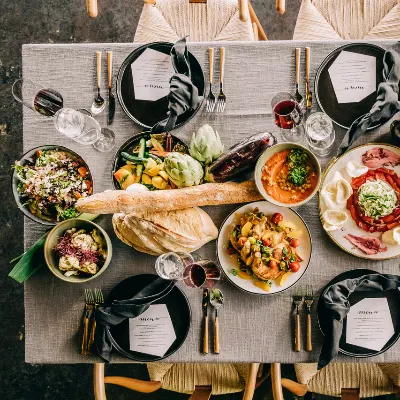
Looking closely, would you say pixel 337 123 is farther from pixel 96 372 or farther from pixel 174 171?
pixel 96 372

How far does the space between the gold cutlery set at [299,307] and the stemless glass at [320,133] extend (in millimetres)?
570

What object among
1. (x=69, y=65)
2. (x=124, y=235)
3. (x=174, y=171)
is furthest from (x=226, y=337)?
(x=69, y=65)

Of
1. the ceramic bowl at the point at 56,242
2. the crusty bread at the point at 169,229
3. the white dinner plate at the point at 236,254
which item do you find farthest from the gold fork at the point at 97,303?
the white dinner plate at the point at 236,254

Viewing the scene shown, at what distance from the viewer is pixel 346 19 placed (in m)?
2.34

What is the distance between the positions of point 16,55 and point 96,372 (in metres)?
2.12

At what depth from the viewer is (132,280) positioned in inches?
78.2

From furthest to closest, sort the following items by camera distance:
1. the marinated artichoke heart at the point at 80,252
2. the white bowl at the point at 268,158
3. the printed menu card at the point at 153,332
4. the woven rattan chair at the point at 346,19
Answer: the woven rattan chair at the point at 346,19, the printed menu card at the point at 153,332, the marinated artichoke heart at the point at 80,252, the white bowl at the point at 268,158

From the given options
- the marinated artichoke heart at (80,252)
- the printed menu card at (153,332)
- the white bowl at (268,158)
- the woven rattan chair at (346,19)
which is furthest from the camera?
the woven rattan chair at (346,19)

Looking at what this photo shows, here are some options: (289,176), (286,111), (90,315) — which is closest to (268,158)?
(289,176)

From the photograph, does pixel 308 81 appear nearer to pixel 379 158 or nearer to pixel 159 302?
pixel 379 158

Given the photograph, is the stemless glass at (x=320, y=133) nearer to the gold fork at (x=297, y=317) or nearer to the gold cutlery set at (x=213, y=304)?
the gold fork at (x=297, y=317)

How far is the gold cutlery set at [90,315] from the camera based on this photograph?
2016 millimetres

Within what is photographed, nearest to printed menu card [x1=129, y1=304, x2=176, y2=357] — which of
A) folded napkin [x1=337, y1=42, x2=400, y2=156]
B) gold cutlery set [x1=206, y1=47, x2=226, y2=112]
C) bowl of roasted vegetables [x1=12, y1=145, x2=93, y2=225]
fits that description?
bowl of roasted vegetables [x1=12, y1=145, x2=93, y2=225]

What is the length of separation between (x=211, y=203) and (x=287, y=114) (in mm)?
459
